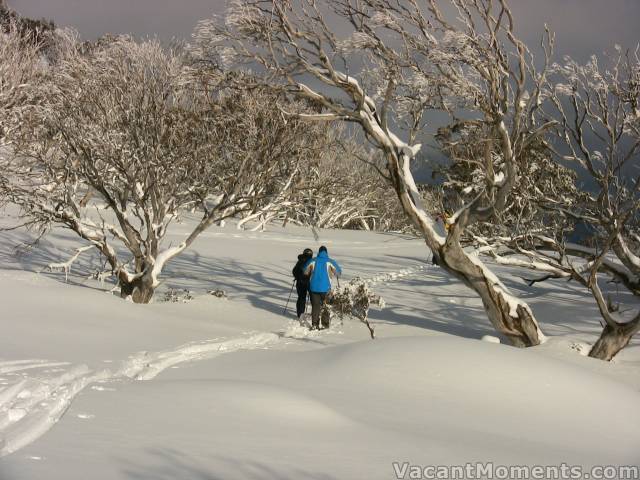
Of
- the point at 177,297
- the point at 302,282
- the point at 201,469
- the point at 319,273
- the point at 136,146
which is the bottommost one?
the point at 177,297

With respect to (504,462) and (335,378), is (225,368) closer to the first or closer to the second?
(335,378)

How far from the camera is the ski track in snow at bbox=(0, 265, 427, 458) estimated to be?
3.84 metres

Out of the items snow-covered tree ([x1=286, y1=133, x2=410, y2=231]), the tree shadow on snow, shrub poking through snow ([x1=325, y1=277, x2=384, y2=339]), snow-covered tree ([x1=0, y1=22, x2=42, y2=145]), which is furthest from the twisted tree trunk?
snow-covered tree ([x1=286, y1=133, x2=410, y2=231])

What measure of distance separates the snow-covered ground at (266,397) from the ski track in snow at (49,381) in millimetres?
21

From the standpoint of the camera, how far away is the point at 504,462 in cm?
382

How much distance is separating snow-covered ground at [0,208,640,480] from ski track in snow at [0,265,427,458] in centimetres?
2

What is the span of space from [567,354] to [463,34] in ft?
16.6

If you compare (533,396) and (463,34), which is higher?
(463,34)

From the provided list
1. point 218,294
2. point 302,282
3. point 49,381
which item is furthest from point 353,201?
point 49,381

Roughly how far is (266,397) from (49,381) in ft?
6.27

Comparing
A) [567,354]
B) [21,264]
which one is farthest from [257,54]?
[21,264]

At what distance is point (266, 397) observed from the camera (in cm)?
467

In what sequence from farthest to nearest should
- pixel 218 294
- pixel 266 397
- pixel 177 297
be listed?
pixel 218 294
pixel 177 297
pixel 266 397

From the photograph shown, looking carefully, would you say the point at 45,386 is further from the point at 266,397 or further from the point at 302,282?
the point at 302,282
